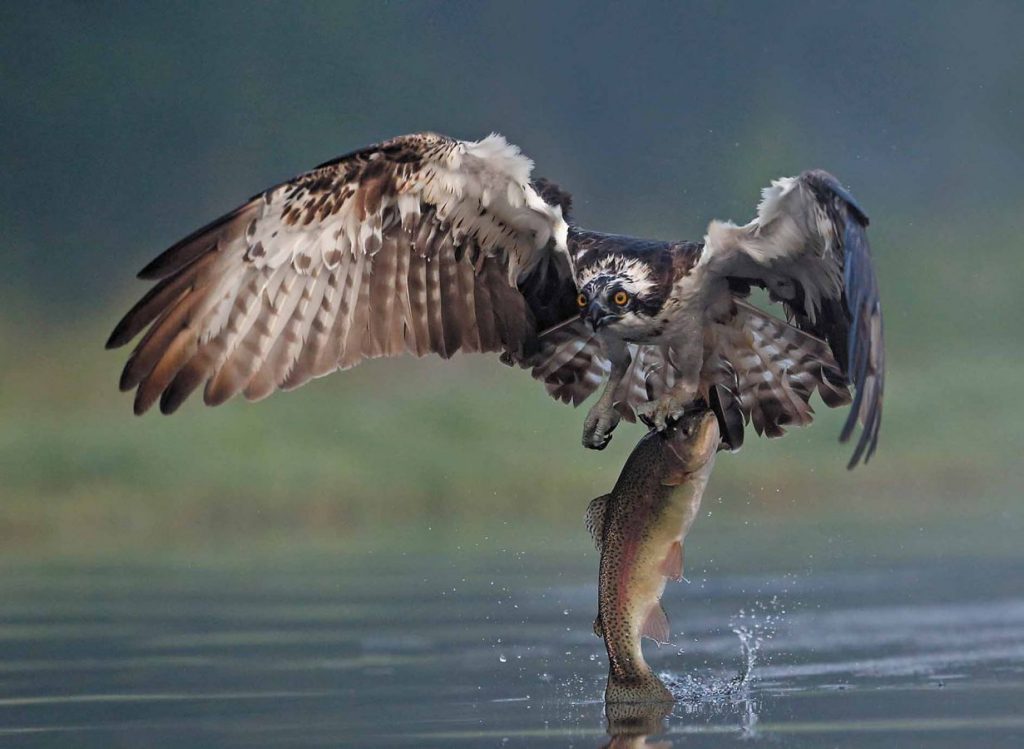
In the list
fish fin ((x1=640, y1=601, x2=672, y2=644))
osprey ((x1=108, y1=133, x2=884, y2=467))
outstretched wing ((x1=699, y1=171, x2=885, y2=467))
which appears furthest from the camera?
osprey ((x1=108, y1=133, x2=884, y2=467))

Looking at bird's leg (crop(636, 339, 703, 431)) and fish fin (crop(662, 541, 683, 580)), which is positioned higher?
bird's leg (crop(636, 339, 703, 431))

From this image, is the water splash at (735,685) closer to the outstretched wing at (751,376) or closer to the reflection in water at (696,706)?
the reflection in water at (696,706)

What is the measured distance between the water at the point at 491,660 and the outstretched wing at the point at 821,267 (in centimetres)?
96

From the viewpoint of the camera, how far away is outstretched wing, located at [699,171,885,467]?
7809 mm

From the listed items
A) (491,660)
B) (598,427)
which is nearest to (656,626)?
(491,660)

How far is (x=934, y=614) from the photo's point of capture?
392 inches

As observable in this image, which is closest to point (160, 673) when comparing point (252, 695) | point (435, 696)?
point (252, 695)

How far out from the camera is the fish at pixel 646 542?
7867mm

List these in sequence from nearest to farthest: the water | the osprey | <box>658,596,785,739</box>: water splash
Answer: the water < <box>658,596,785,739</box>: water splash < the osprey

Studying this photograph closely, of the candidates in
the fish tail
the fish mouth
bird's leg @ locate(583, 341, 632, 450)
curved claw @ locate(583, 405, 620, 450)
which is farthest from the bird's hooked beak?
the fish tail

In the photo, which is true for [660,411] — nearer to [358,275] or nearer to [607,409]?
[607,409]

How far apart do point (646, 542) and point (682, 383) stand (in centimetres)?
143

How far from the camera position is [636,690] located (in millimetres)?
7848

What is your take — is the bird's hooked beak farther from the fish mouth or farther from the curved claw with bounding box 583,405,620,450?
the fish mouth
